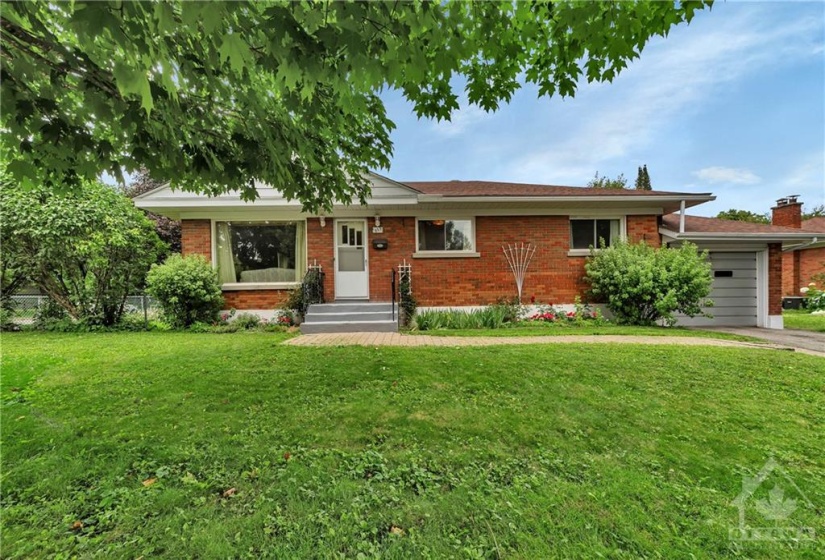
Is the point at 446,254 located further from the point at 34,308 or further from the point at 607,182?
the point at 607,182

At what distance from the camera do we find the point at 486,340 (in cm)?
692

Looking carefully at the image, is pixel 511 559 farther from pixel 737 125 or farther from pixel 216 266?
pixel 737 125

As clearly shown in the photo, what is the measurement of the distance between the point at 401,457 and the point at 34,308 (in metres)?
11.9

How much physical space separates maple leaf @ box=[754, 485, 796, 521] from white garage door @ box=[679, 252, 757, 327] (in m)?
10.1

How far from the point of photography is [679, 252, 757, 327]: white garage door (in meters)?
10.4

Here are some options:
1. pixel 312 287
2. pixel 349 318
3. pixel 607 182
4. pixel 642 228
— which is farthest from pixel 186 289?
pixel 607 182

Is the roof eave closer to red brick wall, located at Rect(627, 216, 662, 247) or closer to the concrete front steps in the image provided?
red brick wall, located at Rect(627, 216, 662, 247)

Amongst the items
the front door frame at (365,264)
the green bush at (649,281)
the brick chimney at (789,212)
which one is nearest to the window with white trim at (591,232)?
the green bush at (649,281)

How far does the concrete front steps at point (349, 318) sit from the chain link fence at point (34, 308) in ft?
14.4

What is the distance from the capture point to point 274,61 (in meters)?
2.44

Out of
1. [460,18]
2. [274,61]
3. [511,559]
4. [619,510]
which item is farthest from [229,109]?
Answer: [619,510]

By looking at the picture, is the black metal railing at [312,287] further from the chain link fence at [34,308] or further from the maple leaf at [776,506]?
the maple leaf at [776,506]

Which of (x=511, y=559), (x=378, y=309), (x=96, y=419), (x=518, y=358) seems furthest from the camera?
(x=378, y=309)

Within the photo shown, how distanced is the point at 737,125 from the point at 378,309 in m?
16.3
